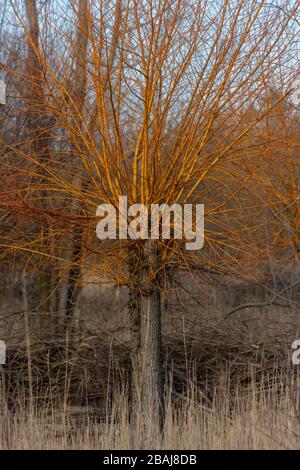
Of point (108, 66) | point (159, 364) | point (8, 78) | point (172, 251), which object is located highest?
point (8, 78)

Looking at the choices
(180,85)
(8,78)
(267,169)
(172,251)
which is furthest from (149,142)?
(8,78)

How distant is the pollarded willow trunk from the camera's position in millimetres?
5133

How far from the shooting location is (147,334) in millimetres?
5336

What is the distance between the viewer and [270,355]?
6871mm

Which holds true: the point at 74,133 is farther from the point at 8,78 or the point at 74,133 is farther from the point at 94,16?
the point at 8,78

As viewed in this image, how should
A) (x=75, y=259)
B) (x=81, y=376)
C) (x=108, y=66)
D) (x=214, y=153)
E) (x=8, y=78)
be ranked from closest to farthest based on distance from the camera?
(x=108, y=66) → (x=214, y=153) → (x=75, y=259) → (x=81, y=376) → (x=8, y=78)

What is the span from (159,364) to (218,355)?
1654 millimetres
